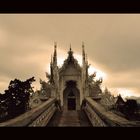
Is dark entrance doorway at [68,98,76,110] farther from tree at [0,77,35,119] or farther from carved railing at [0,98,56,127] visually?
tree at [0,77,35,119]

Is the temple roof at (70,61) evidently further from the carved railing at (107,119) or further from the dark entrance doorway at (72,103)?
the carved railing at (107,119)

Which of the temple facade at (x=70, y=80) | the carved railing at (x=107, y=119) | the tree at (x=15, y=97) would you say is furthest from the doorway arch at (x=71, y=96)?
the tree at (x=15, y=97)

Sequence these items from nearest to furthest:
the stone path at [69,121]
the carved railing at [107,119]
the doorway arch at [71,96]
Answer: the carved railing at [107,119]
the stone path at [69,121]
the doorway arch at [71,96]

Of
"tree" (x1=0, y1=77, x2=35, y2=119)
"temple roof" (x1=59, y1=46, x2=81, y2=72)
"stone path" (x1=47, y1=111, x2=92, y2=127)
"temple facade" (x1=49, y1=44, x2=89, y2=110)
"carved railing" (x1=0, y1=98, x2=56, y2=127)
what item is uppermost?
"temple roof" (x1=59, y1=46, x2=81, y2=72)

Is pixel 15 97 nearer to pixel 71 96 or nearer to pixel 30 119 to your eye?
pixel 30 119

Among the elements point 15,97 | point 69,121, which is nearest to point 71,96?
point 69,121

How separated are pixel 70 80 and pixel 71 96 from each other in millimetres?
2338

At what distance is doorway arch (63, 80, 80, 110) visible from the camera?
34781mm

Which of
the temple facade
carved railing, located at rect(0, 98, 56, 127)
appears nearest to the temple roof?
the temple facade

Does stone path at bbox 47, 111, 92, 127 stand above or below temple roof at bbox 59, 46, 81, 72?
below

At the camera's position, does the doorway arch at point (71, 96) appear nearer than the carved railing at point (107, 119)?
No

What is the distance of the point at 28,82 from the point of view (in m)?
13.7

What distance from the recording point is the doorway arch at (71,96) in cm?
3478
